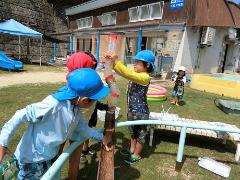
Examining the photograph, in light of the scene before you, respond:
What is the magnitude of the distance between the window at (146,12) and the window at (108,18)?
285 cm

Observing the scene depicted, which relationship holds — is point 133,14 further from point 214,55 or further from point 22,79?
point 22,79

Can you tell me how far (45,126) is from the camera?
84.4 inches

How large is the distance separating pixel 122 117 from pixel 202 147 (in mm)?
2119

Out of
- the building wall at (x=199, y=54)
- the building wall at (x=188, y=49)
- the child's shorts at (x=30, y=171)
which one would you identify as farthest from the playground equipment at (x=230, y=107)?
the building wall at (x=199, y=54)

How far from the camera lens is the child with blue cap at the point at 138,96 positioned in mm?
3477

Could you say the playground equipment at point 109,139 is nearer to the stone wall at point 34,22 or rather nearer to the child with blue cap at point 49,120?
the child with blue cap at point 49,120

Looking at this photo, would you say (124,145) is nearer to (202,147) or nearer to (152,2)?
(202,147)

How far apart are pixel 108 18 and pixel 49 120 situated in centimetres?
2340

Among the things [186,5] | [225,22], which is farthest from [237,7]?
[186,5]

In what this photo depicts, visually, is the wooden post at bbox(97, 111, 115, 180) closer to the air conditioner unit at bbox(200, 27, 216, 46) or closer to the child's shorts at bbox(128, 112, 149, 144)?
the child's shorts at bbox(128, 112, 149, 144)

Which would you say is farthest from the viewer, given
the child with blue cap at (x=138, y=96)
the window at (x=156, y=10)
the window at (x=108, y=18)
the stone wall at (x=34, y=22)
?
the stone wall at (x=34, y=22)

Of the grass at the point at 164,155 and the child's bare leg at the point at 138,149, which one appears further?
the child's bare leg at the point at 138,149

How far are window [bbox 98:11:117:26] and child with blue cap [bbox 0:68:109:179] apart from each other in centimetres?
2227

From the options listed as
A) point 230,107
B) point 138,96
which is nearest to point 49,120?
point 138,96
